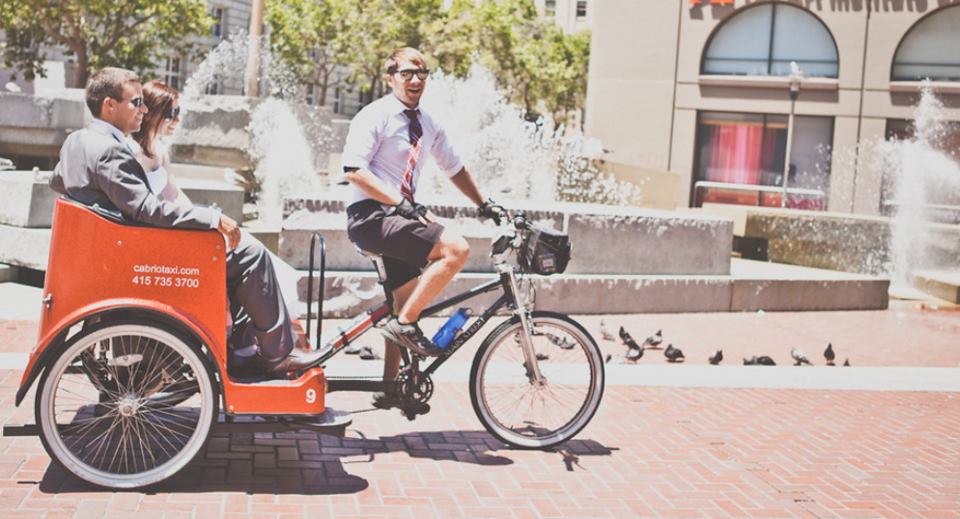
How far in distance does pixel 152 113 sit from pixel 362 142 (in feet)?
3.31

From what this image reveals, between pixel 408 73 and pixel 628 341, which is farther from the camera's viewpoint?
pixel 628 341

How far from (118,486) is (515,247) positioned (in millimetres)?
2231

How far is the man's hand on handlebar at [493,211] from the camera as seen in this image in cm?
568

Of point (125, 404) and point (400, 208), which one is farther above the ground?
point (400, 208)

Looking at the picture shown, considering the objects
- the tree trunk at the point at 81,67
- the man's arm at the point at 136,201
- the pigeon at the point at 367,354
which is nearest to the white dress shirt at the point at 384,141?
the man's arm at the point at 136,201

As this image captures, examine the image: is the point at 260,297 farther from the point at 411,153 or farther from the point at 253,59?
the point at 253,59

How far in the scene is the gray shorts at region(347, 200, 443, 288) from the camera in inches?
213

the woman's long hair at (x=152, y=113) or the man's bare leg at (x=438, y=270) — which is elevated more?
the woman's long hair at (x=152, y=113)

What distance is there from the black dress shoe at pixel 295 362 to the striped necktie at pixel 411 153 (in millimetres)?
977

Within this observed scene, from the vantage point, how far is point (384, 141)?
18.1ft

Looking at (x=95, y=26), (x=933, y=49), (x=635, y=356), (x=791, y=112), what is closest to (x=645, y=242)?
(x=635, y=356)

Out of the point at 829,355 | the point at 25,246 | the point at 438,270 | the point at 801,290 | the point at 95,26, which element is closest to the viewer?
the point at 438,270

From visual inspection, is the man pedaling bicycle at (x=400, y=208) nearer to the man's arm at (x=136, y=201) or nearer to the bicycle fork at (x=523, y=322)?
the bicycle fork at (x=523, y=322)

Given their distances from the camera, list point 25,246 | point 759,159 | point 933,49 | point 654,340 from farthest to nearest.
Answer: point 759,159
point 933,49
point 25,246
point 654,340
